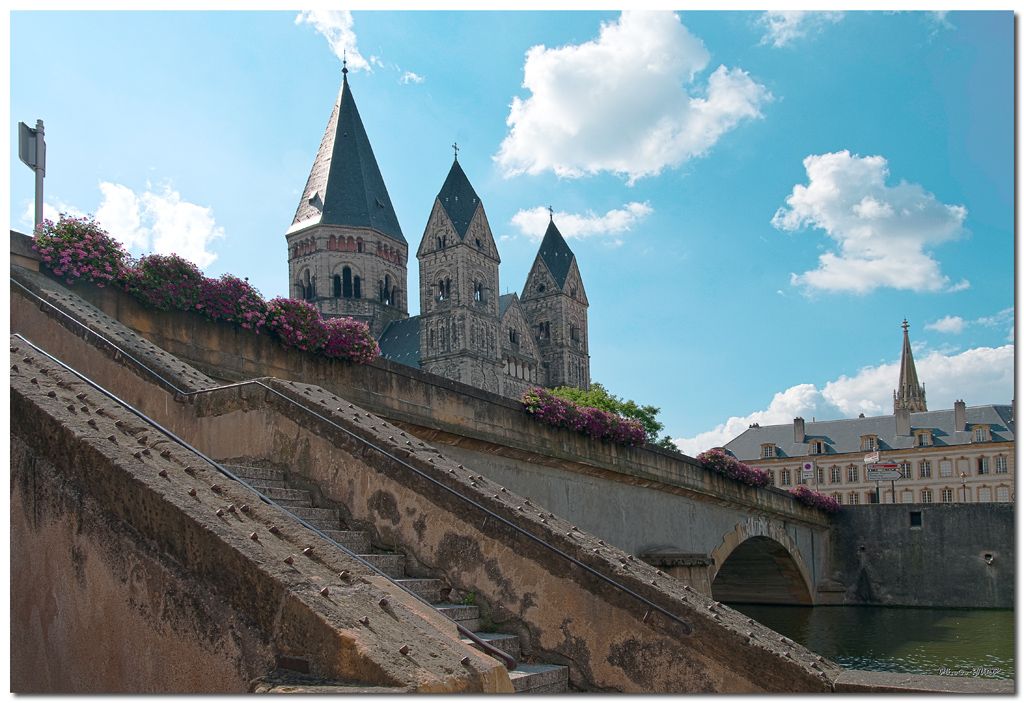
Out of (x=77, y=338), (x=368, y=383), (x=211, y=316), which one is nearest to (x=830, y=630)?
(x=368, y=383)

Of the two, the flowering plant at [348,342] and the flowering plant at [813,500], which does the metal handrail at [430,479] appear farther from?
the flowering plant at [813,500]

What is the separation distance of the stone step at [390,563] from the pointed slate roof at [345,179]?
83481 millimetres

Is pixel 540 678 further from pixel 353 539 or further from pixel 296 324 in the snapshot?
pixel 296 324

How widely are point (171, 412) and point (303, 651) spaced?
407 cm

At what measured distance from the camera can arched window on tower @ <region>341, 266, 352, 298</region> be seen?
8875 centimetres

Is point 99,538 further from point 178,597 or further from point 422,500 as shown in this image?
point 422,500

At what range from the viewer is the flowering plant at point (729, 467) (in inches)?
790

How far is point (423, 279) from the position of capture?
3366 inches

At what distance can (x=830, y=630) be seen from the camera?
24266mm

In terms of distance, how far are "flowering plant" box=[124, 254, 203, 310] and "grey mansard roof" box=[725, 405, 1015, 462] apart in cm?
6150

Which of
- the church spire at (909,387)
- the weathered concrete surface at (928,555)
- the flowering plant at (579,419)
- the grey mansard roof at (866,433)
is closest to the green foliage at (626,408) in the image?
the grey mansard roof at (866,433)

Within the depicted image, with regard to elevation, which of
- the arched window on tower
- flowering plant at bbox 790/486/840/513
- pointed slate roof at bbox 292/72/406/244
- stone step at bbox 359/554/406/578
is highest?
pointed slate roof at bbox 292/72/406/244

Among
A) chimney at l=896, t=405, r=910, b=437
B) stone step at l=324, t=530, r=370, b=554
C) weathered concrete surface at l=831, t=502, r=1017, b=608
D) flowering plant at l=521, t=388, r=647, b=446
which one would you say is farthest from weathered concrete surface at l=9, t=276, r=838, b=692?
chimney at l=896, t=405, r=910, b=437

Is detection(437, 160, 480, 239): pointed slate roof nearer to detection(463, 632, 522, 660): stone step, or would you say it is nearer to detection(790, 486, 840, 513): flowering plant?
detection(790, 486, 840, 513): flowering plant
